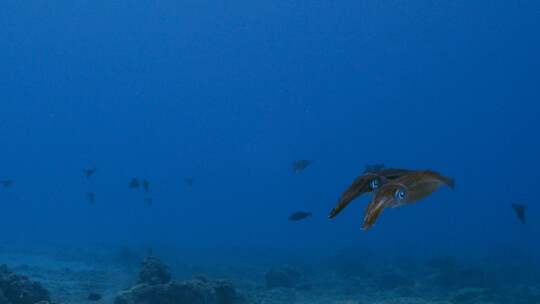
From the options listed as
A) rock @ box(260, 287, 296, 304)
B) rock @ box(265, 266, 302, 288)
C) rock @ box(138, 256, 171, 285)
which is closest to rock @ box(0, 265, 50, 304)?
rock @ box(138, 256, 171, 285)

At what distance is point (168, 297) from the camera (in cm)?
1034

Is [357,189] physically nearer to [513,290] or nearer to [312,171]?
[513,290]

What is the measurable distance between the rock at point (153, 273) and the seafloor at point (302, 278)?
551 mm

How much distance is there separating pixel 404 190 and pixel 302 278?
64.1 feet

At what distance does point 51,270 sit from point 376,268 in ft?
53.5

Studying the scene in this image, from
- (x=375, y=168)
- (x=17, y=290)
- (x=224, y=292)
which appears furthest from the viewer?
(x=224, y=292)

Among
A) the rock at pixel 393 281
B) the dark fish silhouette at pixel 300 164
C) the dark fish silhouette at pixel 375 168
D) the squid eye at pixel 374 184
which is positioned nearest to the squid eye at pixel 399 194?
the squid eye at pixel 374 184

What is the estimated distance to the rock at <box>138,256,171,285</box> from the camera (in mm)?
12000

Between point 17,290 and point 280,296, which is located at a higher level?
point 280,296

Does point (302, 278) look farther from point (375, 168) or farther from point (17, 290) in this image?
point (375, 168)

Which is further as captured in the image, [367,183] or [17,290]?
[17,290]

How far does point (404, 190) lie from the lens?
2.30 meters

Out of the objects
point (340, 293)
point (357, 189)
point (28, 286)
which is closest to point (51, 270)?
point (28, 286)

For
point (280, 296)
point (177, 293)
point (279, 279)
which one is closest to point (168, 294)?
point (177, 293)
